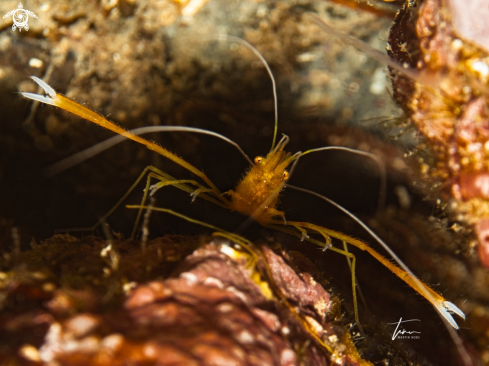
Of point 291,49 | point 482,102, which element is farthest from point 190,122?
point 482,102

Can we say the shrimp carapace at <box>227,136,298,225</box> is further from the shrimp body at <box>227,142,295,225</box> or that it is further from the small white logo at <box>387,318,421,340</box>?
the small white logo at <box>387,318,421,340</box>

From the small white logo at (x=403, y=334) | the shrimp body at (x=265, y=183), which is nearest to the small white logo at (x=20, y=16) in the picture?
the shrimp body at (x=265, y=183)

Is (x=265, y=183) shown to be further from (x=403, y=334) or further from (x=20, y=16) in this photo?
(x=20, y=16)

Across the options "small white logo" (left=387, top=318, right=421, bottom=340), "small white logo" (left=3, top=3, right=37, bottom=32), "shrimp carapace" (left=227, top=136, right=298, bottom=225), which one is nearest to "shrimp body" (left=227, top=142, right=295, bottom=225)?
"shrimp carapace" (left=227, top=136, right=298, bottom=225)

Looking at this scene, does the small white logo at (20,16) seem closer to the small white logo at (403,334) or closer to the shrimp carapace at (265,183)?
the shrimp carapace at (265,183)

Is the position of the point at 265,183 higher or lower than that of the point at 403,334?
higher

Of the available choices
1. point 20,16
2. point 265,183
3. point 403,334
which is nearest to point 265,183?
point 265,183
